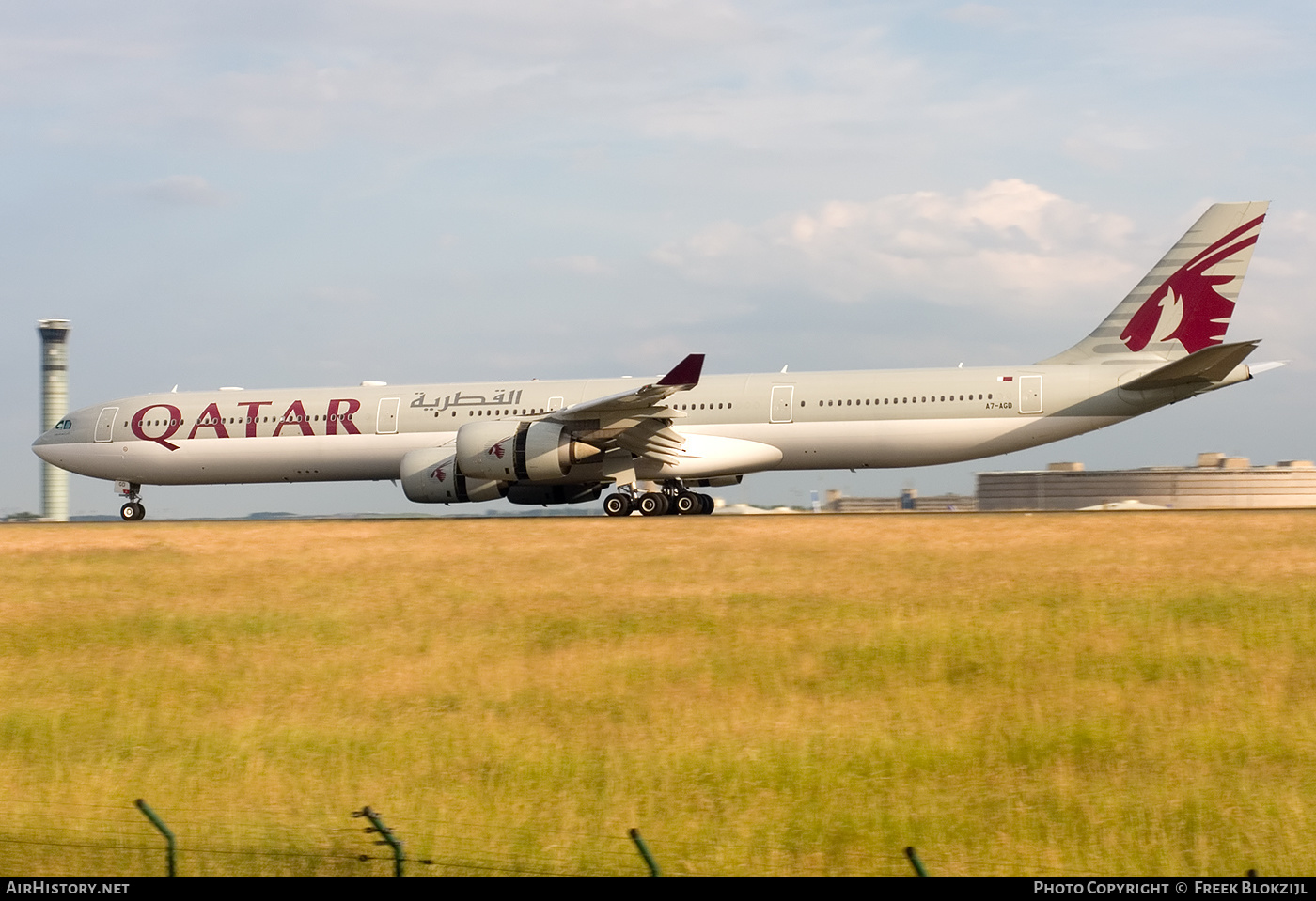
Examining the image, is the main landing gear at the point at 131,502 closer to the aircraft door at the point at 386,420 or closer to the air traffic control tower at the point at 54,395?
the aircraft door at the point at 386,420

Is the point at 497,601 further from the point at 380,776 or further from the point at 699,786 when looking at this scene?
the point at 699,786

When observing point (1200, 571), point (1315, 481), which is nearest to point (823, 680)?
point (1200, 571)

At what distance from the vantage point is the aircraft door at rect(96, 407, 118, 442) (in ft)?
132

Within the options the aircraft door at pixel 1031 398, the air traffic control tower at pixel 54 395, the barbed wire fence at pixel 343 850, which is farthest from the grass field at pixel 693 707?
the air traffic control tower at pixel 54 395

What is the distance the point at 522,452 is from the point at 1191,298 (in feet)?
56.8

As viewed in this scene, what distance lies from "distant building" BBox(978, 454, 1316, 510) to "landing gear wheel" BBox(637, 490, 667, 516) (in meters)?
17.1

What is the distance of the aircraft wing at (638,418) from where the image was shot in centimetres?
3173

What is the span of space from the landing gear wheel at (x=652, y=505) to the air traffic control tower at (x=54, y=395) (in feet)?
201

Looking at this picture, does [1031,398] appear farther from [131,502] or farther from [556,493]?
[131,502]

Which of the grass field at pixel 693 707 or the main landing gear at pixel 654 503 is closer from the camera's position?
the grass field at pixel 693 707

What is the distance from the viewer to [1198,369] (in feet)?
103

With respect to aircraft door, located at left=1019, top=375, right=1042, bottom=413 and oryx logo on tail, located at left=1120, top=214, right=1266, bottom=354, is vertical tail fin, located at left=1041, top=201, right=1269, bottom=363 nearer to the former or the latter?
oryx logo on tail, located at left=1120, top=214, right=1266, bottom=354

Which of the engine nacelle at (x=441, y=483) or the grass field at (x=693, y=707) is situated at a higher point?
the engine nacelle at (x=441, y=483)

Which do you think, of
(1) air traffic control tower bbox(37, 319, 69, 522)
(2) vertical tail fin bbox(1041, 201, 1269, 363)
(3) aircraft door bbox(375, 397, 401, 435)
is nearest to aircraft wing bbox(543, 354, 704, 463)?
(3) aircraft door bbox(375, 397, 401, 435)
